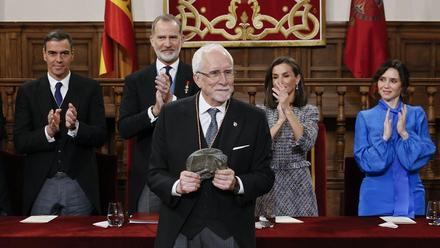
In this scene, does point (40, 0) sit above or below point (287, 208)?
above

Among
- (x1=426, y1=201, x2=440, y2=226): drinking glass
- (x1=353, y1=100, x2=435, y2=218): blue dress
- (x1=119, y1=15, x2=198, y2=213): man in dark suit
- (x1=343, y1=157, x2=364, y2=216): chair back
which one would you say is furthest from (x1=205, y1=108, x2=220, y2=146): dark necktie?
(x1=343, y1=157, x2=364, y2=216): chair back

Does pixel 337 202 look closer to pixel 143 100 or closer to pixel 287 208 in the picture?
pixel 287 208

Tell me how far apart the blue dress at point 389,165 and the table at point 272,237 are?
72cm

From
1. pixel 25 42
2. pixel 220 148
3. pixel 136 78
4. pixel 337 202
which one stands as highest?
pixel 25 42

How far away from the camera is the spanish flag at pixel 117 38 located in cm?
683

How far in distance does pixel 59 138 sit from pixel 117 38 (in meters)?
3.01

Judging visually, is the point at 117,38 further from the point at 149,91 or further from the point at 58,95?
the point at 149,91

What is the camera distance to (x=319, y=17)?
7.16 m

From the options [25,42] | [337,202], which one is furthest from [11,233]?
[25,42]

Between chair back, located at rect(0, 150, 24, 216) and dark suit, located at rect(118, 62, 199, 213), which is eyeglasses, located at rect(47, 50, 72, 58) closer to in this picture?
dark suit, located at rect(118, 62, 199, 213)

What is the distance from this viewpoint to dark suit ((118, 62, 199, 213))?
3779mm

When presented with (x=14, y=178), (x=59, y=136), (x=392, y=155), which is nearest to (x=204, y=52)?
(x=59, y=136)

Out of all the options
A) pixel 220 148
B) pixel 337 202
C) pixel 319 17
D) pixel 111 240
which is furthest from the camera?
pixel 319 17

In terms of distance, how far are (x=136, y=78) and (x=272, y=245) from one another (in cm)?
130
